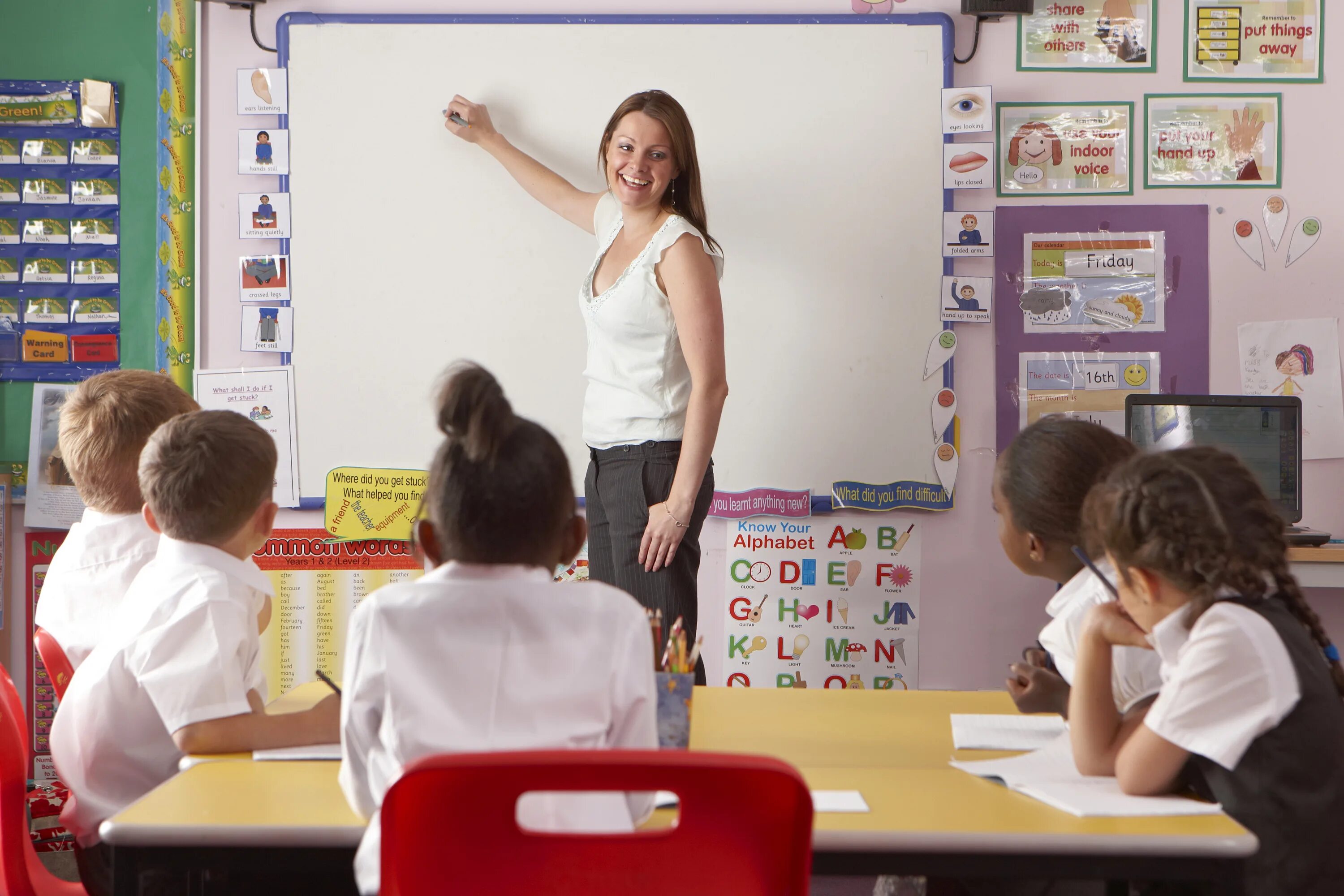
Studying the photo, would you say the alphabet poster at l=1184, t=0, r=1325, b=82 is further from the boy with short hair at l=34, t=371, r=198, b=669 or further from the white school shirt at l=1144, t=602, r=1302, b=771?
the boy with short hair at l=34, t=371, r=198, b=669

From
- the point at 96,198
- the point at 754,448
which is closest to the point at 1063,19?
the point at 754,448

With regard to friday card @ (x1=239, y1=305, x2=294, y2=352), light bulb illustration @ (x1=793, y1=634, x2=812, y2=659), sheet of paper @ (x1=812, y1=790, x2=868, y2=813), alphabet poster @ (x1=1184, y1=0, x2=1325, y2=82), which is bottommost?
light bulb illustration @ (x1=793, y1=634, x2=812, y2=659)

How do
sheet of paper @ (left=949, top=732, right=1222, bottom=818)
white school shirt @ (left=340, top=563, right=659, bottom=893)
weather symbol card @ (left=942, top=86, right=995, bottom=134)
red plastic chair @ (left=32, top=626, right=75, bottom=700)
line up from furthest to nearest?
weather symbol card @ (left=942, top=86, right=995, bottom=134), red plastic chair @ (left=32, top=626, right=75, bottom=700), sheet of paper @ (left=949, top=732, right=1222, bottom=818), white school shirt @ (left=340, top=563, right=659, bottom=893)

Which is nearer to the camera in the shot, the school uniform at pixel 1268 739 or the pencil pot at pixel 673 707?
the school uniform at pixel 1268 739

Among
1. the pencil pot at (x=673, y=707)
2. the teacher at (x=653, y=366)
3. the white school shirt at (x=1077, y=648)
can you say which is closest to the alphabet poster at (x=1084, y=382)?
the teacher at (x=653, y=366)

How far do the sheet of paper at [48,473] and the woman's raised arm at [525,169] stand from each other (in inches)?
50.8

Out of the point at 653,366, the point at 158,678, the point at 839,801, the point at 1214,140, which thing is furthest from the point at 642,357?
the point at 1214,140

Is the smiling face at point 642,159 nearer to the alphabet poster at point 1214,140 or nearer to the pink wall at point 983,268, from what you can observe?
the pink wall at point 983,268

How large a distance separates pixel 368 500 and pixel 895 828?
2.23 m

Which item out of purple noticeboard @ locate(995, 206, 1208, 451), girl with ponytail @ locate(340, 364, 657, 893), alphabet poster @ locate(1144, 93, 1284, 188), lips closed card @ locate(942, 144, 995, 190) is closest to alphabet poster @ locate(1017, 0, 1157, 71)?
alphabet poster @ locate(1144, 93, 1284, 188)

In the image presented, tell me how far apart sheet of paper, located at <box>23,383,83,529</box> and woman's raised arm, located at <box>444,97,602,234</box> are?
1291 mm

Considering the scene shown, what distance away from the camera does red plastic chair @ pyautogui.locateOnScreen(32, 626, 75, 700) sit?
1.63 meters

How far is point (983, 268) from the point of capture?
2.97m

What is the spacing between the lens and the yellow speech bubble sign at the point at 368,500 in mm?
3025
